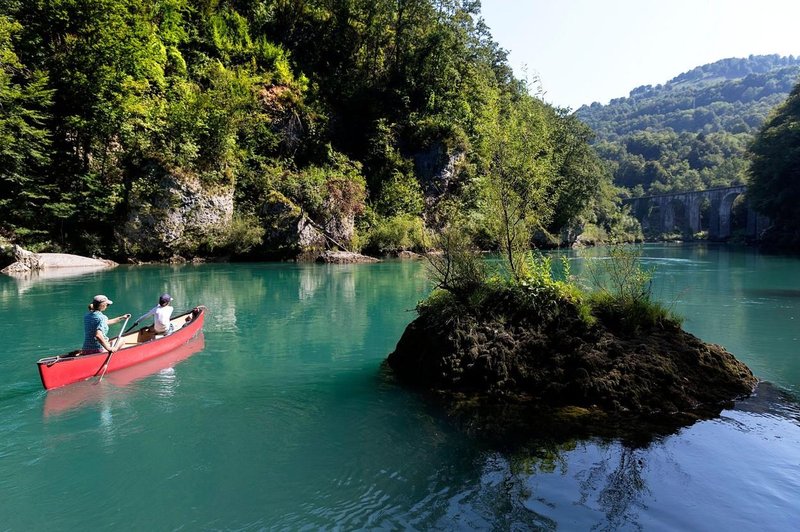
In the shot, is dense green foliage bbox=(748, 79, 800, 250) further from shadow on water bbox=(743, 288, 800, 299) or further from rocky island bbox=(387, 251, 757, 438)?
rocky island bbox=(387, 251, 757, 438)

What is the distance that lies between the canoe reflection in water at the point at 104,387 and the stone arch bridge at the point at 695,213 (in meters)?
75.6

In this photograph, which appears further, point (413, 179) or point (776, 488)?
point (413, 179)

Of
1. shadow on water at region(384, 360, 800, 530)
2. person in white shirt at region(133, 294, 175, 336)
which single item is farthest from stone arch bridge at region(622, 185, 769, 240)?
person in white shirt at region(133, 294, 175, 336)

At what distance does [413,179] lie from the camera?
148 feet

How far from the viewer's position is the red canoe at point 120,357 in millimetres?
8922

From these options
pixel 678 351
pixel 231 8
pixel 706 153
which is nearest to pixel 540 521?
pixel 678 351

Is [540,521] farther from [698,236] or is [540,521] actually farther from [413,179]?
[698,236]

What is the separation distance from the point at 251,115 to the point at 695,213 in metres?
85.7

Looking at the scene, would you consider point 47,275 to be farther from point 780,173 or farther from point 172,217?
point 780,173

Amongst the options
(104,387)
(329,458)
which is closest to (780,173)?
(329,458)

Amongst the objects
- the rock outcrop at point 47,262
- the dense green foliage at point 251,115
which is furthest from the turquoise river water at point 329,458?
the rock outcrop at point 47,262

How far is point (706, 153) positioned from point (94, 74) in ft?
474

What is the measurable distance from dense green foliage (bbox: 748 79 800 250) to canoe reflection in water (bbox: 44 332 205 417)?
58.4 m

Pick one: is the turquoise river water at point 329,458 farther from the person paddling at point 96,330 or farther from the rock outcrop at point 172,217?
the rock outcrop at point 172,217
